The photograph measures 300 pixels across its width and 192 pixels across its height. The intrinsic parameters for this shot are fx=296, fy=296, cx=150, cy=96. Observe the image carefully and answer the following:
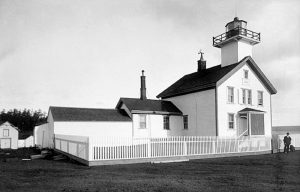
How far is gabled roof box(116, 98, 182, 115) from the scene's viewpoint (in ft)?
88.4

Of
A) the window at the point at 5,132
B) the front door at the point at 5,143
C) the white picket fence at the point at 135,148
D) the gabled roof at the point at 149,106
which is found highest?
the gabled roof at the point at 149,106

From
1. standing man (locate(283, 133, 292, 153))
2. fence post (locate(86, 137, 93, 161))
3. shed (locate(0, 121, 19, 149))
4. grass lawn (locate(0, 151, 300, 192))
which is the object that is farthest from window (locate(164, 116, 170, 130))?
shed (locate(0, 121, 19, 149))

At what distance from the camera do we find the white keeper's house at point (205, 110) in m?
25.0

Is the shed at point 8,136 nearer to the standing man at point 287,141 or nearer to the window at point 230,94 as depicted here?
the window at point 230,94

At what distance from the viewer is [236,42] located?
2877cm

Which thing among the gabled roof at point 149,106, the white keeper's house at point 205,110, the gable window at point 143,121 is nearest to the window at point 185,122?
the white keeper's house at point 205,110

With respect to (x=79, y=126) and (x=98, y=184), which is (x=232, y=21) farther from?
(x=98, y=184)

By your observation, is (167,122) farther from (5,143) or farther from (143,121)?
(5,143)

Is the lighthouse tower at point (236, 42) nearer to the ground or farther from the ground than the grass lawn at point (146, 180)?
farther from the ground

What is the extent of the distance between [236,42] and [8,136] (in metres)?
35.3

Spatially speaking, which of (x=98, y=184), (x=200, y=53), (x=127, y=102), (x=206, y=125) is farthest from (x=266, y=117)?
(x=98, y=184)

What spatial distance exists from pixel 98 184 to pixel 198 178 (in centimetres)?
366

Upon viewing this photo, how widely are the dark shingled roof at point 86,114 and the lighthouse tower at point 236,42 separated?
1170 centimetres

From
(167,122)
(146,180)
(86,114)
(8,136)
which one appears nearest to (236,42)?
(167,122)
